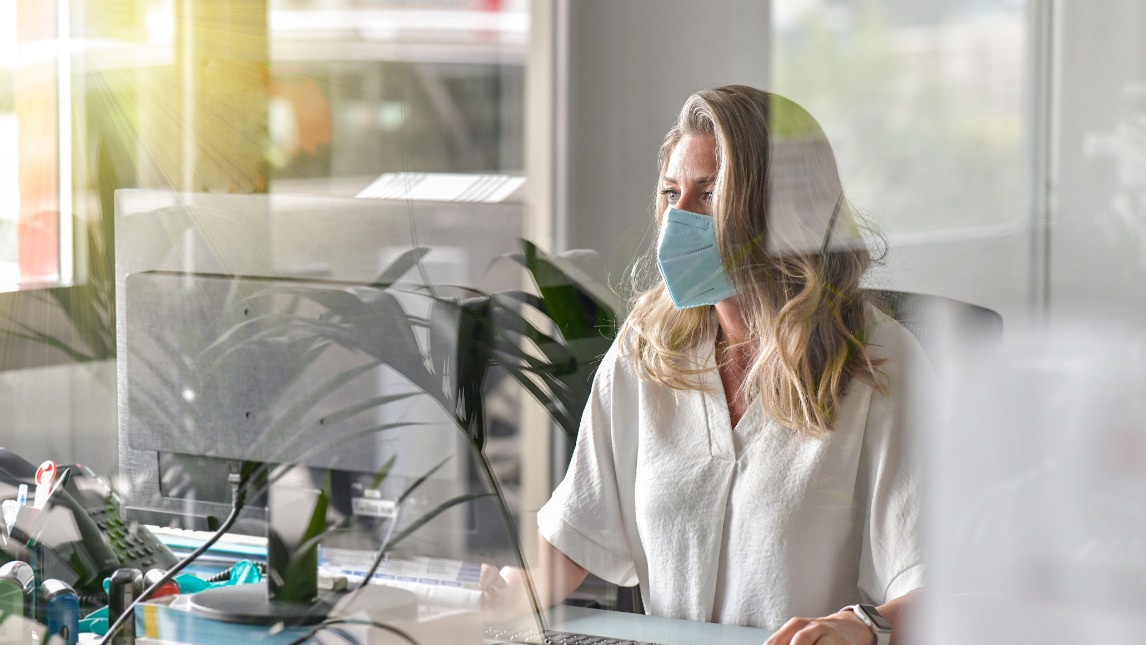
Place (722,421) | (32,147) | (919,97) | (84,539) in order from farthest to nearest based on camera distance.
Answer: (32,147) → (84,539) → (722,421) → (919,97)

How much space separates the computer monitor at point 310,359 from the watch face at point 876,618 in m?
0.28

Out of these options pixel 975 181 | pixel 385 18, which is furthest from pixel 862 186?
pixel 385 18

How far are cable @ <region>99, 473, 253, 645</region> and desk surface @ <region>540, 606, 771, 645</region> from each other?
27cm

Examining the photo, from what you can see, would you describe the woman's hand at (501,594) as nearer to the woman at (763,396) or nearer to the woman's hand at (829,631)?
the woman at (763,396)

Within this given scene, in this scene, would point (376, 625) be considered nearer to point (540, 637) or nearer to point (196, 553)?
point (540, 637)

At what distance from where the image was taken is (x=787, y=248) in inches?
25.8

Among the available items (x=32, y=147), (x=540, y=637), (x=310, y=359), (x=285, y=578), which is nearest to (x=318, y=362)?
(x=310, y=359)

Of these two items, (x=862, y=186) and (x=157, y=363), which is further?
(x=157, y=363)

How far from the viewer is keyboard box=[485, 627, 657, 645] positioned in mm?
725

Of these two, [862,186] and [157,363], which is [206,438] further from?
[862,186]

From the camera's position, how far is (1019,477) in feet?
1.73

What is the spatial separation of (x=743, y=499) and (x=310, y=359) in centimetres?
33

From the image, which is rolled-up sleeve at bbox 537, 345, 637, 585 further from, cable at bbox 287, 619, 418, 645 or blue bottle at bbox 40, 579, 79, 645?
blue bottle at bbox 40, 579, 79, 645

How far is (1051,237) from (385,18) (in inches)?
21.0
